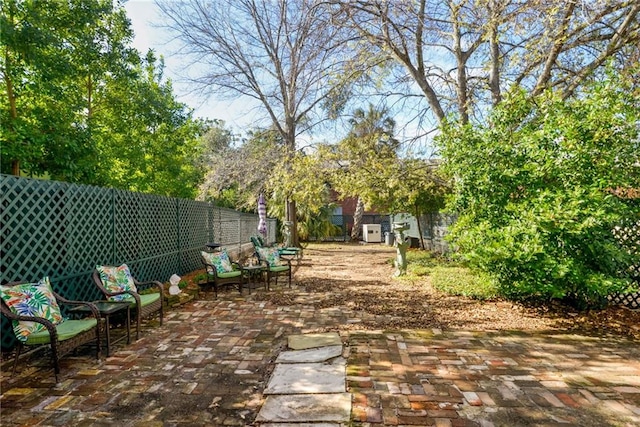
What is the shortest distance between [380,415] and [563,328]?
3.66 meters

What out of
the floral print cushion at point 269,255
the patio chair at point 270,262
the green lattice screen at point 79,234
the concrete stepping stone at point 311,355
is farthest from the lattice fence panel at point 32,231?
the floral print cushion at point 269,255

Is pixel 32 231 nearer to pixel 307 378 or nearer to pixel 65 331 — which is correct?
pixel 65 331

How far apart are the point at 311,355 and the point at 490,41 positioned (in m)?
7.70

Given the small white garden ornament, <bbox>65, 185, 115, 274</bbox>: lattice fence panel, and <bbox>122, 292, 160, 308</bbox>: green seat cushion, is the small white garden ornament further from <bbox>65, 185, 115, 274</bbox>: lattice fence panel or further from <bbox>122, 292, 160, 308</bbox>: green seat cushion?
<bbox>122, 292, 160, 308</bbox>: green seat cushion

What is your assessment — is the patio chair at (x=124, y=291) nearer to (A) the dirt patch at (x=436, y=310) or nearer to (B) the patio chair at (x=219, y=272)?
(B) the patio chair at (x=219, y=272)

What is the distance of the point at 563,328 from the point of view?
16.6ft

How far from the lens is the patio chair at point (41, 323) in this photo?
3412 millimetres

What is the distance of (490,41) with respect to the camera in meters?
8.02

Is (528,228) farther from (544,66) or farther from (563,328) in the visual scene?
(544,66)

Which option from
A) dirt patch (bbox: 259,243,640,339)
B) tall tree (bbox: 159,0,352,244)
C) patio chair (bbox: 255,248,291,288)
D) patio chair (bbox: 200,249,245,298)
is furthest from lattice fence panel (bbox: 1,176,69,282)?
tall tree (bbox: 159,0,352,244)

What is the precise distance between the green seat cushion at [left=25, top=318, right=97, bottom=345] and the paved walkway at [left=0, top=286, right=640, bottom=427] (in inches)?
15.0

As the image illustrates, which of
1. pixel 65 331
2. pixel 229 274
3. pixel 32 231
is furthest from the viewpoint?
pixel 229 274

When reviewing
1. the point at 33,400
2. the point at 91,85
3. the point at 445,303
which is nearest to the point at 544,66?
the point at 445,303

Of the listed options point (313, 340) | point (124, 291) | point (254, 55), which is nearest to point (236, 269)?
point (124, 291)
